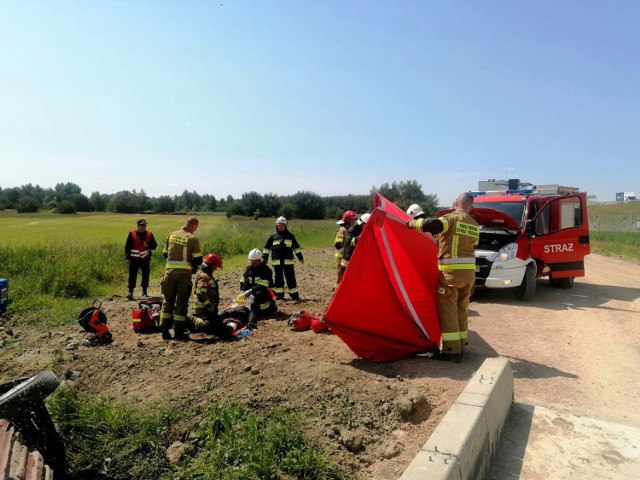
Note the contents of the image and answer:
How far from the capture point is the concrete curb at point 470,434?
8.86ft

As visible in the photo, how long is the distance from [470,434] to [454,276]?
261cm

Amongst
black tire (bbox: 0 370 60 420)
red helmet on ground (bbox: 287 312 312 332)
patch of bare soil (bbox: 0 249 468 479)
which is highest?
black tire (bbox: 0 370 60 420)

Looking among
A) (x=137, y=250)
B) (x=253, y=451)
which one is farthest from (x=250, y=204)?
(x=253, y=451)

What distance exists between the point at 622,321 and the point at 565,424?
494 centimetres

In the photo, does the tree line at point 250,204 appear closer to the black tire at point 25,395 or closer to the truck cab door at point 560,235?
the truck cab door at point 560,235

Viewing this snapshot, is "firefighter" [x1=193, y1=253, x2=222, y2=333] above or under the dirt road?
above

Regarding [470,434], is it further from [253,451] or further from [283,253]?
[283,253]

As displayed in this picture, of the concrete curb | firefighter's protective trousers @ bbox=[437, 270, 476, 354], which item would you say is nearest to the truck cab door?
firefighter's protective trousers @ bbox=[437, 270, 476, 354]

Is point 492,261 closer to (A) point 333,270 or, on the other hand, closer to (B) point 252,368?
(B) point 252,368

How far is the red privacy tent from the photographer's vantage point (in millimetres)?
5289

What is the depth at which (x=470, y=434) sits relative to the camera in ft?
9.96

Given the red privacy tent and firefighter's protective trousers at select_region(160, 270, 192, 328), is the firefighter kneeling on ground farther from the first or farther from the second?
the red privacy tent

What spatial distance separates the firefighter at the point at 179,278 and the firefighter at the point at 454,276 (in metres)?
3.52

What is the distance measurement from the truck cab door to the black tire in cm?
876
